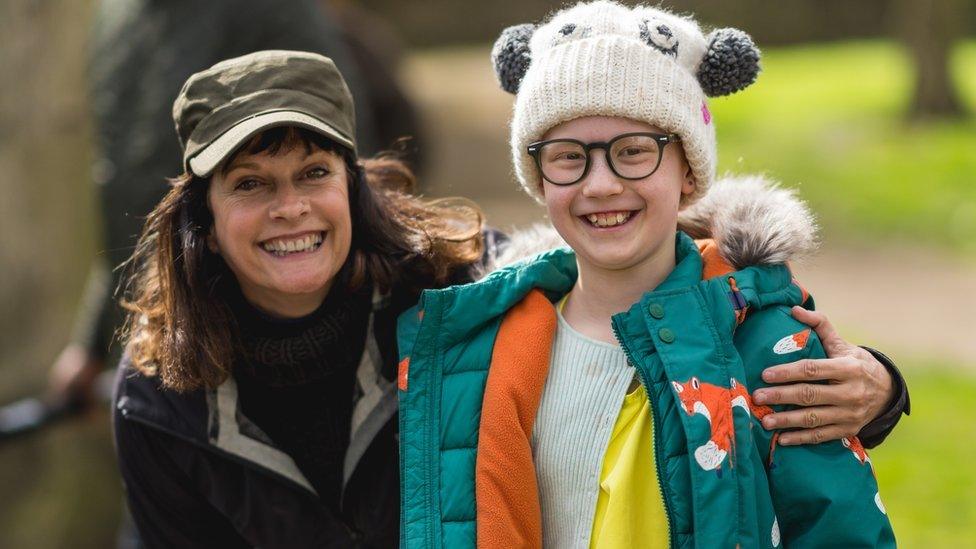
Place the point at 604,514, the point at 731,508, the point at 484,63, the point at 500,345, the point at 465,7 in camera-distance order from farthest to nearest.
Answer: the point at 465,7
the point at 484,63
the point at 500,345
the point at 604,514
the point at 731,508

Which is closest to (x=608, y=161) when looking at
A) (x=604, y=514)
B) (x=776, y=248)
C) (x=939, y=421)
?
(x=776, y=248)

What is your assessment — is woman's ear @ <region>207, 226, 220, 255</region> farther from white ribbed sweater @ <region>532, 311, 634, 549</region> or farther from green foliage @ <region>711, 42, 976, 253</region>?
green foliage @ <region>711, 42, 976, 253</region>

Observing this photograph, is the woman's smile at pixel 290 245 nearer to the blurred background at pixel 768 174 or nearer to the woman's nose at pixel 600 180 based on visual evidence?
the woman's nose at pixel 600 180

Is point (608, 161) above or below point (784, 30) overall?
above

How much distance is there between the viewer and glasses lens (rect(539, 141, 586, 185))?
2321 millimetres

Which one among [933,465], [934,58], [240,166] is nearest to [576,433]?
[240,166]

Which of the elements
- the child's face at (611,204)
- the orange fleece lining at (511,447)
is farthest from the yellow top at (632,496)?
the child's face at (611,204)

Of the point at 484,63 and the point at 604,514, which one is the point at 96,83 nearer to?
the point at 604,514

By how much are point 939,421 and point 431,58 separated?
1196 centimetres

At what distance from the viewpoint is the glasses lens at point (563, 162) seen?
232 centimetres

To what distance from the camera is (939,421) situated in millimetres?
5887

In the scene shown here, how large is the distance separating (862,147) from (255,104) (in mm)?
9462

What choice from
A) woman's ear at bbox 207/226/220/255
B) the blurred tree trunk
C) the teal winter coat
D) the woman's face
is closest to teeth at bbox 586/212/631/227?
the teal winter coat

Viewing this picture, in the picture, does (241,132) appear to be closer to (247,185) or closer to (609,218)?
(247,185)
